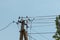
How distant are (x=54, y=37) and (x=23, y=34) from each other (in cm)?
290

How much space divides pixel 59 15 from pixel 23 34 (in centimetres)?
383

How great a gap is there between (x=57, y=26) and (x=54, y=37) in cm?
107

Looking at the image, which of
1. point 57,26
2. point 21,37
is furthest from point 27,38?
point 57,26

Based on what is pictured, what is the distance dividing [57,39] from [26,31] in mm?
2980

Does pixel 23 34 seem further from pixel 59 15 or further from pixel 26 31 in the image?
pixel 59 15

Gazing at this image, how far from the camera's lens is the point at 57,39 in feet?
132

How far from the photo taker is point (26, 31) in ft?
129

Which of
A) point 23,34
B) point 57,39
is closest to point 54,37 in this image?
point 57,39

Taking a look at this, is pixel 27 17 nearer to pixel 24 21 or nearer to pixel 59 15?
pixel 24 21

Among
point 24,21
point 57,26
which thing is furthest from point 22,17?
point 57,26

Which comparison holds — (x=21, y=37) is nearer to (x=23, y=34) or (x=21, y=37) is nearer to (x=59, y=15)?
(x=23, y=34)

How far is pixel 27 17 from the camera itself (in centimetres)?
3962

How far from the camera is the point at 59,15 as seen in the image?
4038 centimetres

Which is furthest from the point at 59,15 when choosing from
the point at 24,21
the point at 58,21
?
the point at 24,21
